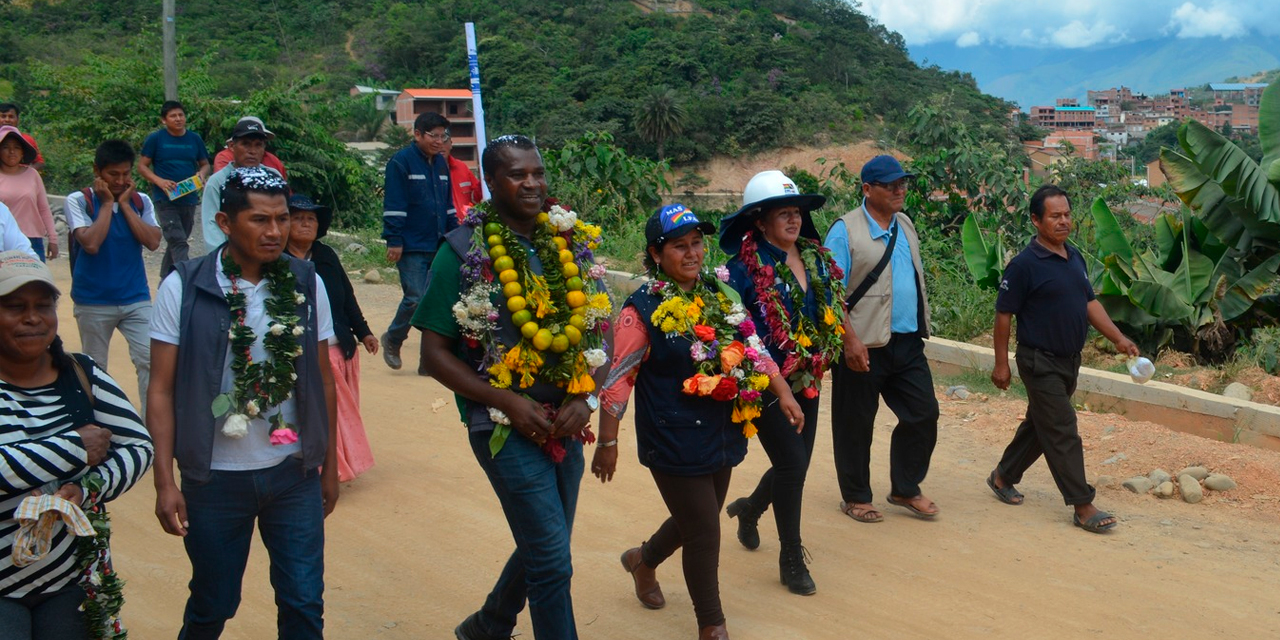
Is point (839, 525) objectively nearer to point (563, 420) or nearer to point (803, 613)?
point (803, 613)

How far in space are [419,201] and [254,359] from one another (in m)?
5.22

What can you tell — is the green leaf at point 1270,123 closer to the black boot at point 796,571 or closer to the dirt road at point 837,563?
the dirt road at point 837,563

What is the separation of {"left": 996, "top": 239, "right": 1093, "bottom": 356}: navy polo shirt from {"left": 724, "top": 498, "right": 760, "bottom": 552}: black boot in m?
1.81

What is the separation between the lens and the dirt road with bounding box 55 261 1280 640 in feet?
16.4

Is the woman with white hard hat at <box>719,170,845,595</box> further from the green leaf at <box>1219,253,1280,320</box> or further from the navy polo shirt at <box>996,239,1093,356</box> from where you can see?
the green leaf at <box>1219,253,1280,320</box>

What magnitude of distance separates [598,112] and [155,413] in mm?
49825

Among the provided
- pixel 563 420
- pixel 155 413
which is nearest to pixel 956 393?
pixel 563 420

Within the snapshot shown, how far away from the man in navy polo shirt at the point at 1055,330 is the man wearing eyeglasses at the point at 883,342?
535mm

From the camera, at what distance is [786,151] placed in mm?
57281

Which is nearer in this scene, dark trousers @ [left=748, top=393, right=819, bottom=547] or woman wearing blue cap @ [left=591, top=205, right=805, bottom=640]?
woman wearing blue cap @ [left=591, top=205, right=805, bottom=640]

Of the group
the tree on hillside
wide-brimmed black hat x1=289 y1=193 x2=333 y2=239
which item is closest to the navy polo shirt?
wide-brimmed black hat x1=289 y1=193 x2=333 y2=239

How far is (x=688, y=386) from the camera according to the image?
443 cm

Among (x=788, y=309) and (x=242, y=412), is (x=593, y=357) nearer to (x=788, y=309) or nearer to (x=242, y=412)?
(x=242, y=412)

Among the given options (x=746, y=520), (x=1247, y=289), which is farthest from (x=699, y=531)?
(x=1247, y=289)
